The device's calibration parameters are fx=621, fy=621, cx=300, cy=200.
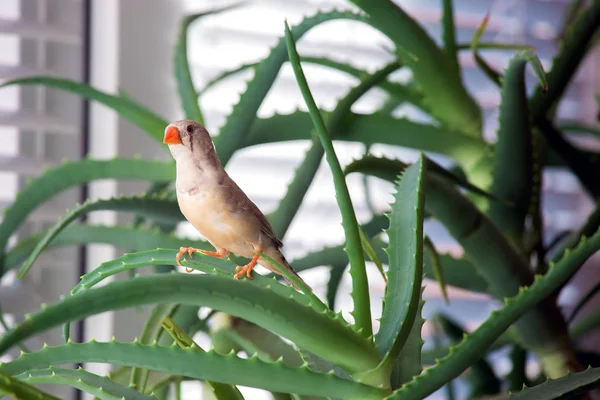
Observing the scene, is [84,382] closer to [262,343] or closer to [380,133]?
[262,343]

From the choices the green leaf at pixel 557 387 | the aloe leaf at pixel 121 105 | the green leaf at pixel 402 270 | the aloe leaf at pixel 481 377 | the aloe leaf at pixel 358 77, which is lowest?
the green leaf at pixel 557 387

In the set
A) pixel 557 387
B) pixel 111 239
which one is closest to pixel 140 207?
pixel 111 239

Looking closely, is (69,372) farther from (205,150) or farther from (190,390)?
(190,390)

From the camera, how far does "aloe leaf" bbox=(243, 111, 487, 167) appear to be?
449 millimetres

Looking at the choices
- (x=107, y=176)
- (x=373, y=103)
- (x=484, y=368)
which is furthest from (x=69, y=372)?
(x=373, y=103)

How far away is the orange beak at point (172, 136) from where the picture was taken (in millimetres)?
265

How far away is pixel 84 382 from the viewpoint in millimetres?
274

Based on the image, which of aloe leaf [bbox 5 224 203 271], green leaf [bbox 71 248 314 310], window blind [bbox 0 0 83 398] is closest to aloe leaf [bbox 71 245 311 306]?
green leaf [bbox 71 248 314 310]

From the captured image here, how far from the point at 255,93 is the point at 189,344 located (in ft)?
0.54

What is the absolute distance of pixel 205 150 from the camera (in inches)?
10.7

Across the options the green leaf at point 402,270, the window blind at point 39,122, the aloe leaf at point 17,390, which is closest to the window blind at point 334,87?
the window blind at point 39,122

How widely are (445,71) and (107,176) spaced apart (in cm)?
27

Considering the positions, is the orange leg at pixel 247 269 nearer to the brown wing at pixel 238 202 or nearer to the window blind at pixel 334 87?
the brown wing at pixel 238 202

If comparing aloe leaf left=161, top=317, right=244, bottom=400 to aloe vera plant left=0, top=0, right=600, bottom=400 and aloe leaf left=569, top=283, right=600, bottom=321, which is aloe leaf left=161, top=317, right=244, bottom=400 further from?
aloe leaf left=569, top=283, right=600, bottom=321
